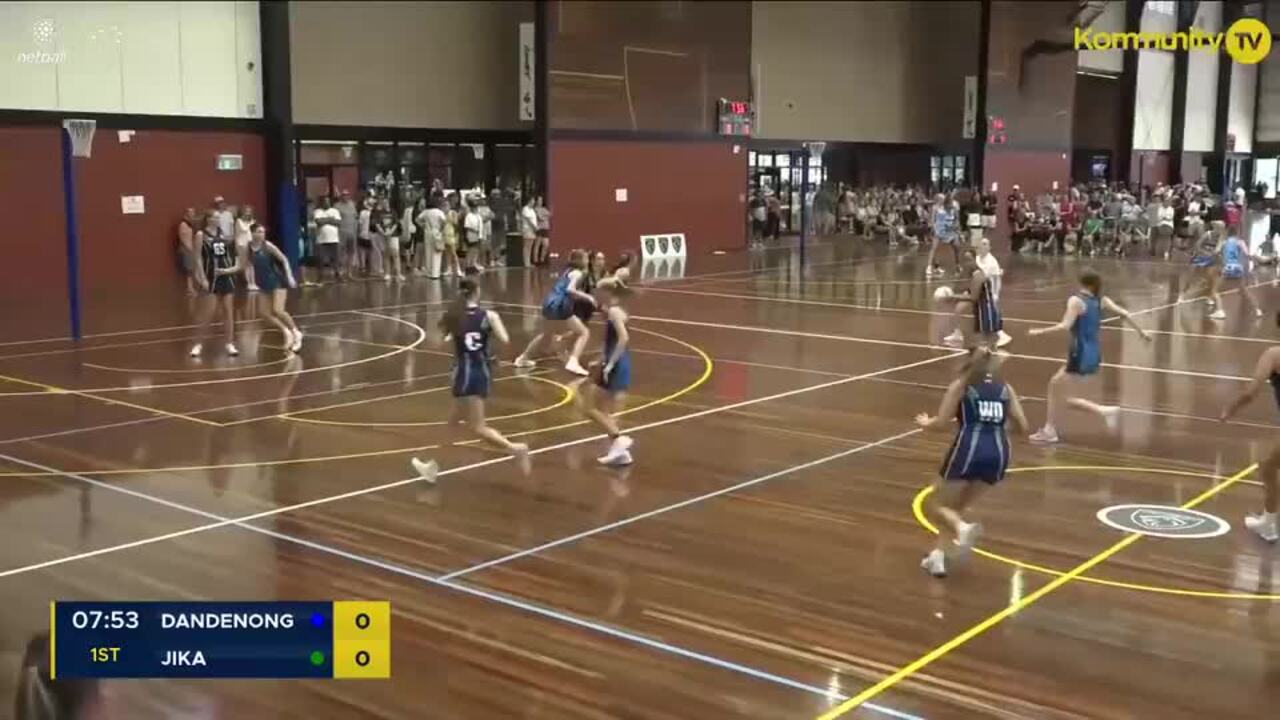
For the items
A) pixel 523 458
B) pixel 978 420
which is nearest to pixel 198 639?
pixel 978 420

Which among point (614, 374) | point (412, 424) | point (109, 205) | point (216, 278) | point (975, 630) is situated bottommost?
point (975, 630)

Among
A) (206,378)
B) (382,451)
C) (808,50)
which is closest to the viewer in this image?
(382,451)

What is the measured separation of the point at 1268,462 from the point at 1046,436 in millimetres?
3640

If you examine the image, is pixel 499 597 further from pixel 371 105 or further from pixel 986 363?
pixel 371 105

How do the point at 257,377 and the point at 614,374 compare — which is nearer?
the point at 614,374

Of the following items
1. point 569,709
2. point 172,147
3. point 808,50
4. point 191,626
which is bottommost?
point 569,709

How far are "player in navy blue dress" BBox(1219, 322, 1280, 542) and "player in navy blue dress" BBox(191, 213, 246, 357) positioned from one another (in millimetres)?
13405

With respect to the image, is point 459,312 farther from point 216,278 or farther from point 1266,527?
point 216,278

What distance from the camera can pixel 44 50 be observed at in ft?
83.6

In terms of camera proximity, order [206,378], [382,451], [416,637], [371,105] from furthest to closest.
→ [371,105] → [206,378] → [382,451] → [416,637]

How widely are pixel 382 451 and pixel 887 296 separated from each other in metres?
16.2

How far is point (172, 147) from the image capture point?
28156 millimetres

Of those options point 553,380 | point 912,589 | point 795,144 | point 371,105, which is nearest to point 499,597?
point 912,589

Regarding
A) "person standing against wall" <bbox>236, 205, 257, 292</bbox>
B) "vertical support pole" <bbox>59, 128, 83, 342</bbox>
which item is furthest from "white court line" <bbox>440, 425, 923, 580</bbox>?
"vertical support pole" <bbox>59, 128, 83, 342</bbox>
